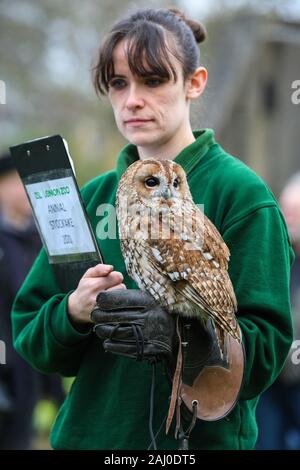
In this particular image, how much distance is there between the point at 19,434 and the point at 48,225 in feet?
8.47

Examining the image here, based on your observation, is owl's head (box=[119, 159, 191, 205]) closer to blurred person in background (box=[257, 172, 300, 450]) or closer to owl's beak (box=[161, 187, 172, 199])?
owl's beak (box=[161, 187, 172, 199])

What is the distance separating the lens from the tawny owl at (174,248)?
201 centimetres

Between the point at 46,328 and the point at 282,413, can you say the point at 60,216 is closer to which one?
the point at 46,328

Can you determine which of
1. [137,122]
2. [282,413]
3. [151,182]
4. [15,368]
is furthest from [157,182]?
[282,413]

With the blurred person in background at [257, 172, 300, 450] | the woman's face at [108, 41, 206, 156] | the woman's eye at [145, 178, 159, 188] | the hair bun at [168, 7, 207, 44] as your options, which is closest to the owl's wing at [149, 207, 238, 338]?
the woman's eye at [145, 178, 159, 188]

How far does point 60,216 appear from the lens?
87.6 inches

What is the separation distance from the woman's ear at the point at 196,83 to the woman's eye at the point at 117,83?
19 cm

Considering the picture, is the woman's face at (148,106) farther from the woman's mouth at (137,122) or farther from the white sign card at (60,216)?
the white sign card at (60,216)

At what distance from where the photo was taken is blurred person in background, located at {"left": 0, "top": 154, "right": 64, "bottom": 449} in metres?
4.52

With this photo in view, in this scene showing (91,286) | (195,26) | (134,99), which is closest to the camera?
(91,286)

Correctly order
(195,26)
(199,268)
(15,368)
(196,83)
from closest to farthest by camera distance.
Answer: (199,268), (196,83), (195,26), (15,368)

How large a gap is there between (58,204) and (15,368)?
8.29ft

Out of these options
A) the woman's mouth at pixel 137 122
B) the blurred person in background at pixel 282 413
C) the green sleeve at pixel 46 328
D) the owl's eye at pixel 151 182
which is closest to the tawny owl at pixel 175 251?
the owl's eye at pixel 151 182

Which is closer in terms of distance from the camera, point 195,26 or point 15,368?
point 195,26
